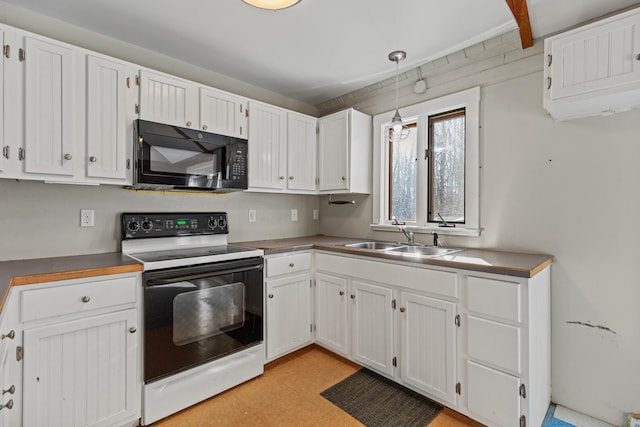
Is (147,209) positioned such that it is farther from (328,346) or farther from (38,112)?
(328,346)

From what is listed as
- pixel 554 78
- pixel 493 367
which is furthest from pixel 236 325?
pixel 554 78

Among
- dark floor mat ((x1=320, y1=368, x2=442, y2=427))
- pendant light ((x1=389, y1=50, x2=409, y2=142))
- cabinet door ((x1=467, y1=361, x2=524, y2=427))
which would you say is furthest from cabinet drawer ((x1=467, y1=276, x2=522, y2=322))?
pendant light ((x1=389, y1=50, x2=409, y2=142))

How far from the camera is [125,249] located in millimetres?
2162

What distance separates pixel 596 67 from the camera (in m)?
1.56

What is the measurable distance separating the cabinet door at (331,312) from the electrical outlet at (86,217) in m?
1.72

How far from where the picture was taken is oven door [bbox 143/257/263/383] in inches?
70.1

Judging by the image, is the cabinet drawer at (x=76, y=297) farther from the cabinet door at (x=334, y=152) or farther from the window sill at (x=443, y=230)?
the window sill at (x=443, y=230)

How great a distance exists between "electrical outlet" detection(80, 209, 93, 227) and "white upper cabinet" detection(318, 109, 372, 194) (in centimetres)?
190

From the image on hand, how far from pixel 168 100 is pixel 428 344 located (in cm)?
239

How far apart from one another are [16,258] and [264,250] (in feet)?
4.89

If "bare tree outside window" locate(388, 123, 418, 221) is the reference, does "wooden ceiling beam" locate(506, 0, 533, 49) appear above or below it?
above

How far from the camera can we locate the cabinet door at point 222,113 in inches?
91.4

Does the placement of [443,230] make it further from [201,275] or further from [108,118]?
[108,118]

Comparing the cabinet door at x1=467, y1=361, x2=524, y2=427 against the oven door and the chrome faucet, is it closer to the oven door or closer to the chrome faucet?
the chrome faucet
